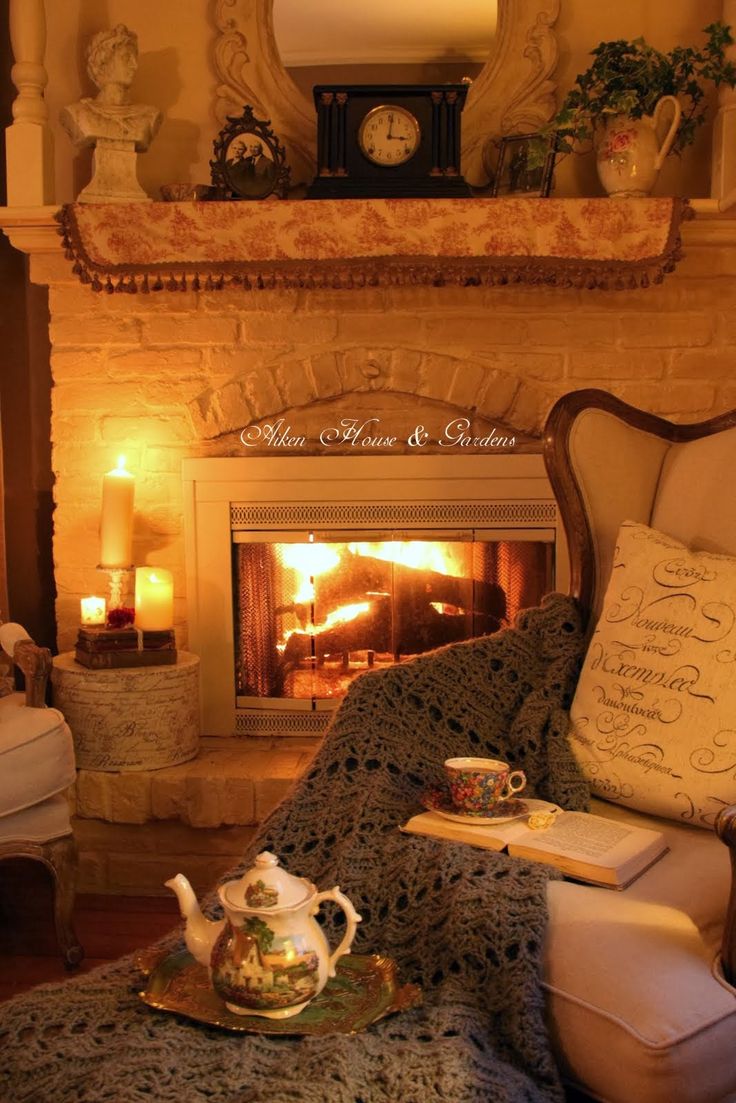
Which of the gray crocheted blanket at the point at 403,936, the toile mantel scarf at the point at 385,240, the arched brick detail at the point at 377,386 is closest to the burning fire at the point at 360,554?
the arched brick detail at the point at 377,386

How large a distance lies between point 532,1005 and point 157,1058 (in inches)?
15.1

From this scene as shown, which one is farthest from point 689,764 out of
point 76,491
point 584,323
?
point 76,491

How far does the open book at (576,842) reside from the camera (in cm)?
139

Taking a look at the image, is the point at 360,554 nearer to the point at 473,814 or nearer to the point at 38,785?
the point at 38,785

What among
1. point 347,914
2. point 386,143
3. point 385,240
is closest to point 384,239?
point 385,240

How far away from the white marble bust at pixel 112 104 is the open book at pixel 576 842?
1826 mm

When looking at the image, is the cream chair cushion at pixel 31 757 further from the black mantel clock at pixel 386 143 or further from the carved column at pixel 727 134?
the carved column at pixel 727 134

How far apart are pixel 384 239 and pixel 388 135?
0.27m

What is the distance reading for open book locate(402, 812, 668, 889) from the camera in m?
1.39

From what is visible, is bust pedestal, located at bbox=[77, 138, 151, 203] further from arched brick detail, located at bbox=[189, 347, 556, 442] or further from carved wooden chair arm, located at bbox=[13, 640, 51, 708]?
carved wooden chair arm, located at bbox=[13, 640, 51, 708]

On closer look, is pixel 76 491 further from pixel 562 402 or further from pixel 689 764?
pixel 689 764

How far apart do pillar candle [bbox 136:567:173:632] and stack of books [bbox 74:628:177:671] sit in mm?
26

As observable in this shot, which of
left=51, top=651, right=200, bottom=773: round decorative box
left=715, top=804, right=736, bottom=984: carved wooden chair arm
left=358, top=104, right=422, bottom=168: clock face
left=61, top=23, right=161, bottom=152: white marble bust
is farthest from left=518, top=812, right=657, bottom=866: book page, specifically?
left=61, top=23, right=161, bottom=152: white marble bust

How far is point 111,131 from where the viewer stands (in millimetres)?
2654
